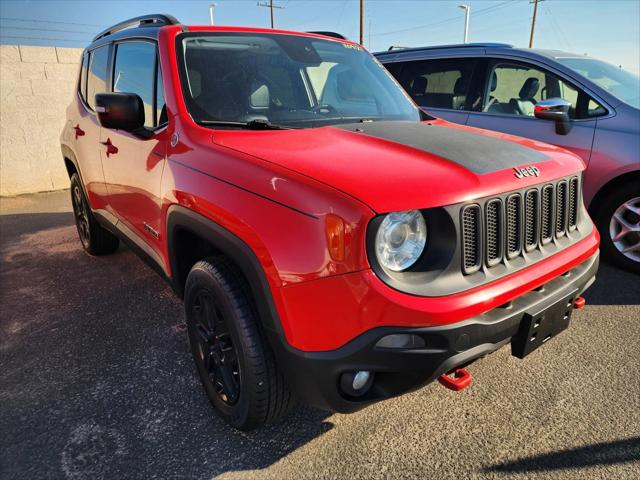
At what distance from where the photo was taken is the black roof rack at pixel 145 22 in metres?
2.94

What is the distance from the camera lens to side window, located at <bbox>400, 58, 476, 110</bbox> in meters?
4.82

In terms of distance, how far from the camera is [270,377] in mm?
1938

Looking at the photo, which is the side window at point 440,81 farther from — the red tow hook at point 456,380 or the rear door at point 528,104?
the red tow hook at point 456,380

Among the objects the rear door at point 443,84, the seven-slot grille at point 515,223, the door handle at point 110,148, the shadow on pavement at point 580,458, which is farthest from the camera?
the rear door at point 443,84

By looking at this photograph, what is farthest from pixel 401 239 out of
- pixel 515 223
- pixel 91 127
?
pixel 91 127

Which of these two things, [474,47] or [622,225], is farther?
[474,47]

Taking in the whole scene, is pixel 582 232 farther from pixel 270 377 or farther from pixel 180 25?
pixel 180 25

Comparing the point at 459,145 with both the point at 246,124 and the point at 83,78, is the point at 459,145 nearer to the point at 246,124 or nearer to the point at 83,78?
the point at 246,124

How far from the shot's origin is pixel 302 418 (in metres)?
2.36

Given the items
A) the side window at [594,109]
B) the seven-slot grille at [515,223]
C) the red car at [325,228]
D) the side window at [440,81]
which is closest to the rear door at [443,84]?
the side window at [440,81]

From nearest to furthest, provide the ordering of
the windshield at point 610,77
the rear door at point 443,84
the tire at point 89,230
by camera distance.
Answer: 1. the windshield at point 610,77
2. the tire at point 89,230
3. the rear door at point 443,84

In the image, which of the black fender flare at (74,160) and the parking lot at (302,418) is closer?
the parking lot at (302,418)

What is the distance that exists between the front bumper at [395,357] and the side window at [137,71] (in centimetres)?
172

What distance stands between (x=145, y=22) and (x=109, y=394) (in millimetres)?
2441
